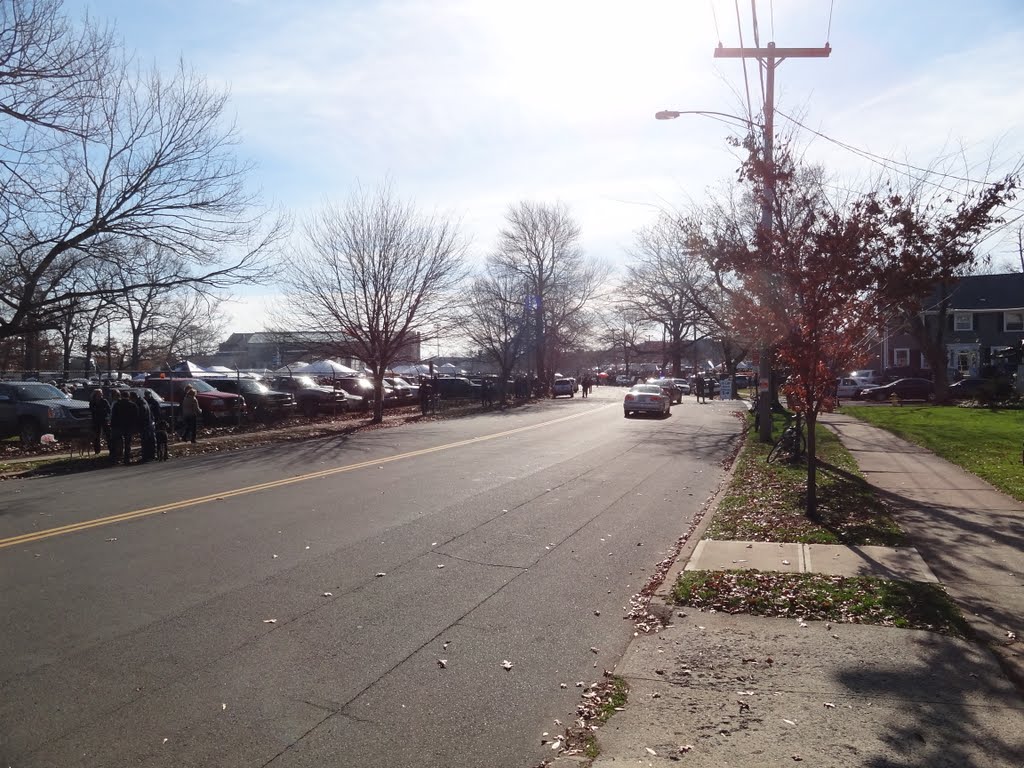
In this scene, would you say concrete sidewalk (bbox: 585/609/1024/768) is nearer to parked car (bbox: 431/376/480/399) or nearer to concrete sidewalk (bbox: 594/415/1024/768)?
concrete sidewalk (bbox: 594/415/1024/768)

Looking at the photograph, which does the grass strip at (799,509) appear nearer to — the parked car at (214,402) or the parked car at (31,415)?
the parked car at (31,415)

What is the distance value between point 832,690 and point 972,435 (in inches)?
738

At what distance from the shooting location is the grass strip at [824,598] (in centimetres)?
632

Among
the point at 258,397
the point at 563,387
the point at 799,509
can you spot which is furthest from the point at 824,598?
the point at 563,387

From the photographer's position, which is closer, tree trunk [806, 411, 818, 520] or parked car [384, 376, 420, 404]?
tree trunk [806, 411, 818, 520]

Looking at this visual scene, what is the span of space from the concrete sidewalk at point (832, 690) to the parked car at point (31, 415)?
62.1 ft

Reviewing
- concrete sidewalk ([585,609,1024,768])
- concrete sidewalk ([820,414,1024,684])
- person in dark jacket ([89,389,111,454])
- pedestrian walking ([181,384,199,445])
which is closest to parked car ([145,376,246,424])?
pedestrian walking ([181,384,199,445])

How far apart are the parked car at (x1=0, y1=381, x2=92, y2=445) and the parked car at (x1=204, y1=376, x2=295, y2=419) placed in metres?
6.70

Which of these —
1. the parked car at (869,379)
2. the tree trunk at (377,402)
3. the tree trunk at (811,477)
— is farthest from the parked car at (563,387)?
the tree trunk at (811,477)

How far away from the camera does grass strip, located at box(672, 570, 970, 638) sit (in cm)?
632

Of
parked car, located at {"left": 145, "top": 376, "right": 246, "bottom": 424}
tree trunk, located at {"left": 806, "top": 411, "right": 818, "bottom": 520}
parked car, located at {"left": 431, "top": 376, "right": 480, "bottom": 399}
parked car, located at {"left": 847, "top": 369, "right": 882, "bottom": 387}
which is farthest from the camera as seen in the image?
parked car, located at {"left": 847, "top": 369, "right": 882, "bottom": 387}

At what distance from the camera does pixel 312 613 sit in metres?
6.46

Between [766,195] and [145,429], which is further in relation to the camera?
[145,429]

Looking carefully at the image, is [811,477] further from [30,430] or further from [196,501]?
[30,430]
